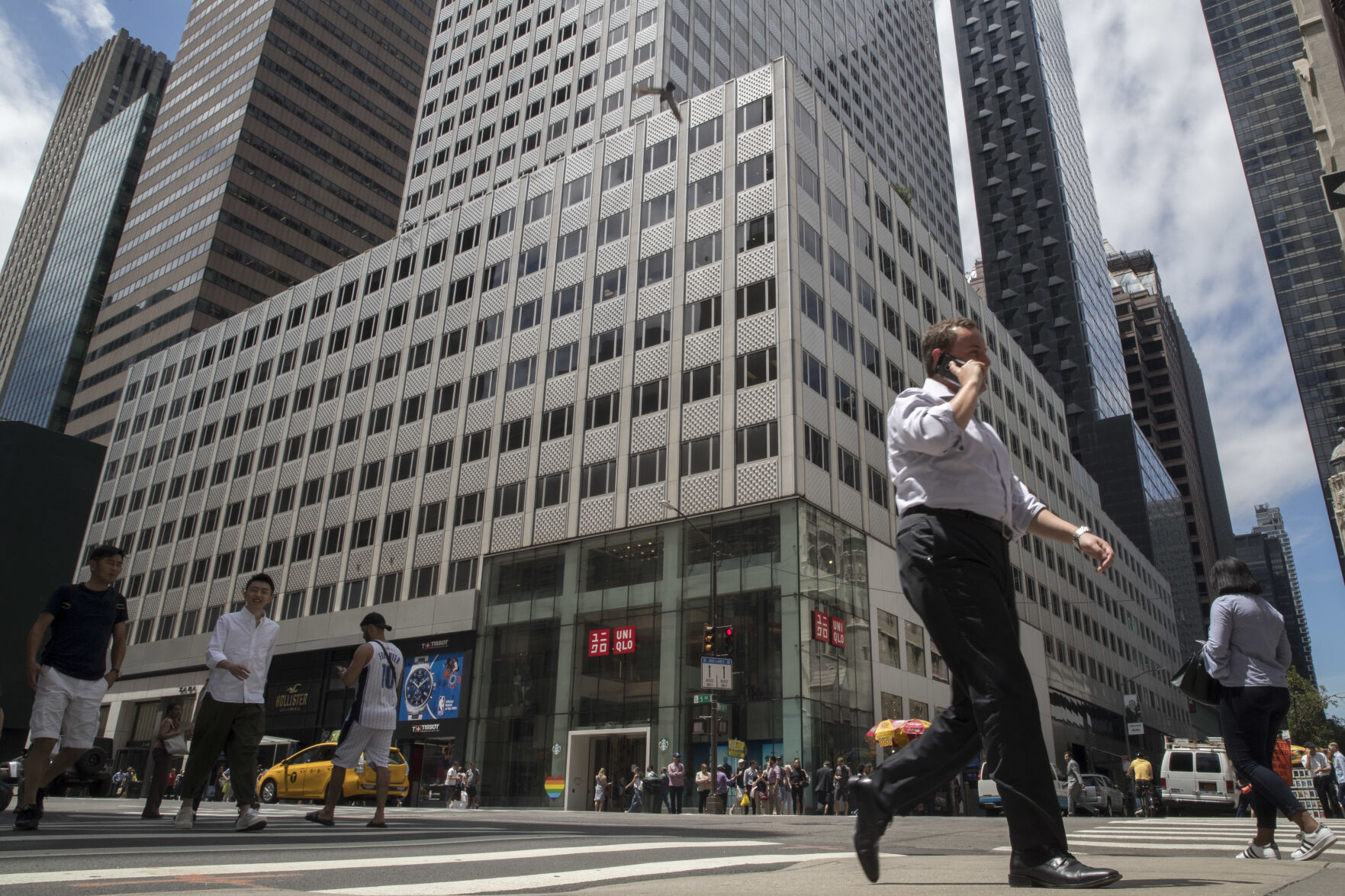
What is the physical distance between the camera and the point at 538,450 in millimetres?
39625

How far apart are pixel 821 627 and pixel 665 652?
5.75m

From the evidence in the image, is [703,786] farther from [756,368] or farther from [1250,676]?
[1250,676]

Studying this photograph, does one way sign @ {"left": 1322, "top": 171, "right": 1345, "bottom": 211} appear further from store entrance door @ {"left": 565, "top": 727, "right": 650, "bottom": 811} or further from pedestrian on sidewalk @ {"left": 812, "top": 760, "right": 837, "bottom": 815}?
store entrance door @ {"left": 565, "top": 727, "right": 650, "bottom": 811}

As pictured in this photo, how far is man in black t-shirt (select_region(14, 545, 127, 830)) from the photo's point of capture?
587cm

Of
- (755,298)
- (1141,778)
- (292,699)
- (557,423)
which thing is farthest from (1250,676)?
(292,699)

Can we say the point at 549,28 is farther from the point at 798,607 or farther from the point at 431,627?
the point at 798,607

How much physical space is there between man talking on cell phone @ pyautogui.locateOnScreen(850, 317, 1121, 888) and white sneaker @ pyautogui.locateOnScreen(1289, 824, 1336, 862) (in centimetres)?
284

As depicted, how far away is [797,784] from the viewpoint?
2695 centimetres

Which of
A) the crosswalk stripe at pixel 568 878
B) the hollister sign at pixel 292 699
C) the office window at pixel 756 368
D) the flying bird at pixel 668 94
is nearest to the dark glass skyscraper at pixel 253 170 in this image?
the hollister sign at pixel 292 699

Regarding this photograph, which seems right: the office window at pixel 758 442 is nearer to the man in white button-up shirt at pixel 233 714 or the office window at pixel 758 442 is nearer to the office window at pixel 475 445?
the office window at pixel 475 445

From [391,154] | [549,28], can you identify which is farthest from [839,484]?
[391,154]

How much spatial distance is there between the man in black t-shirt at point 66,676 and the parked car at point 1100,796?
2874 cm

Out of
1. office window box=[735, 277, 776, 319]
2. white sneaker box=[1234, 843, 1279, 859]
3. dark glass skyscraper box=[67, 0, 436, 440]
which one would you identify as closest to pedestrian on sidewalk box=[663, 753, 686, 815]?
office window box=[735, 277, 776, 319]

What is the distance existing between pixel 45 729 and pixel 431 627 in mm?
35239
